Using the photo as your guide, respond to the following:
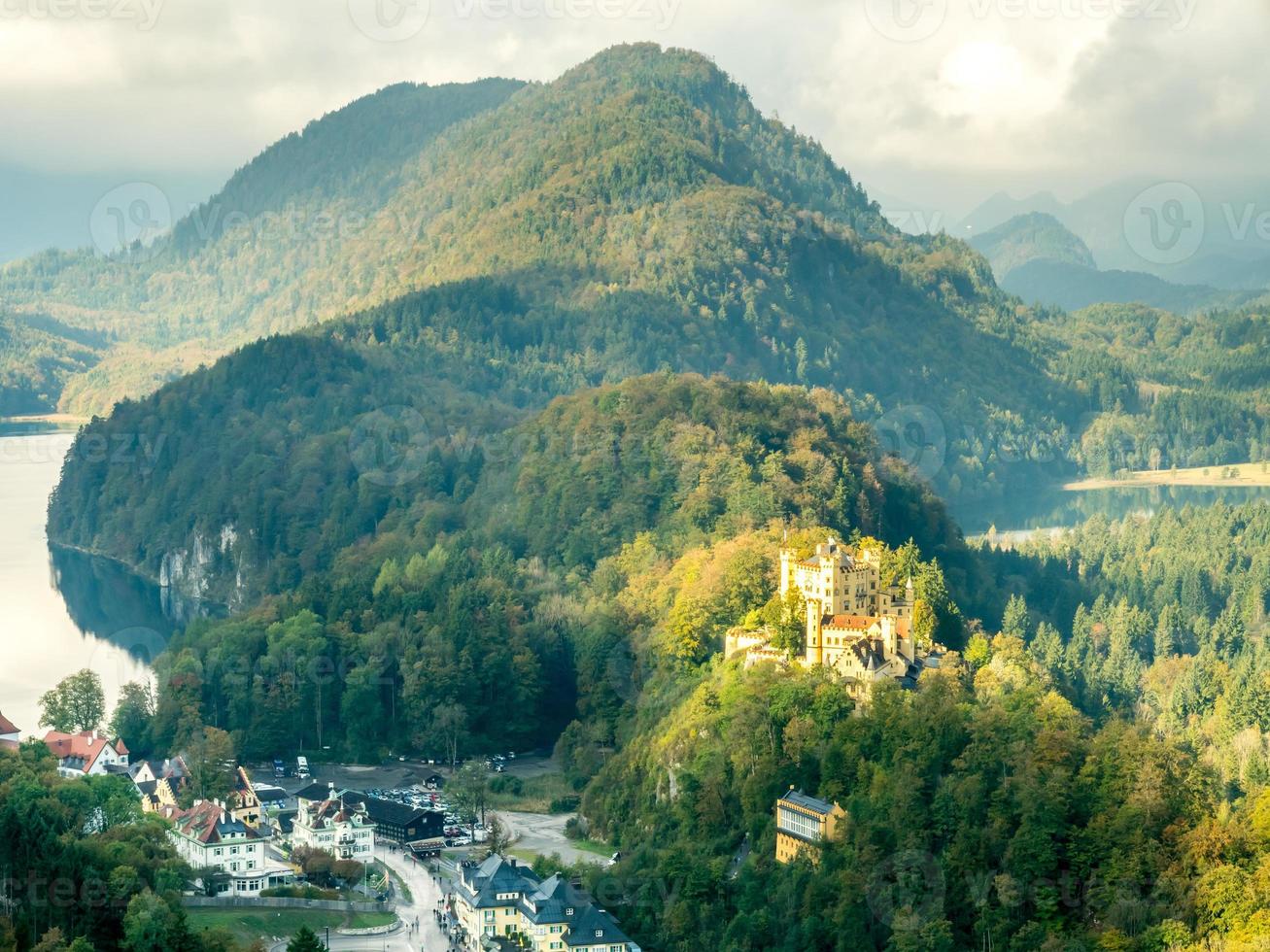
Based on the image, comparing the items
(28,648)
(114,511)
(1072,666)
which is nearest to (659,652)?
(1072,666)

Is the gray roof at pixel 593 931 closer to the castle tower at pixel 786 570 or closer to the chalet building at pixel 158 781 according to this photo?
the chalet building at pixel 158 781

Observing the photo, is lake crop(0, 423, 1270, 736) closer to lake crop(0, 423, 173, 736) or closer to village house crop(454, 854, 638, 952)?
lake crop(0, 423, 173, 736)

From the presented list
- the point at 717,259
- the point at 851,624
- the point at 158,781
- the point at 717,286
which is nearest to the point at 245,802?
the point at 158,781

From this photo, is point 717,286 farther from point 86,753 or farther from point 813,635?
point 86,753

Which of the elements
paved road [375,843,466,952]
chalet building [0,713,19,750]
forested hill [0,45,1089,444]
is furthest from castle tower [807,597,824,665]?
forested hill [0,45,1089,444]

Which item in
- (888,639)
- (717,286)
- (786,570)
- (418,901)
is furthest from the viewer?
(717,286)

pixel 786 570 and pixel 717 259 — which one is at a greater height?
pixel 717 259

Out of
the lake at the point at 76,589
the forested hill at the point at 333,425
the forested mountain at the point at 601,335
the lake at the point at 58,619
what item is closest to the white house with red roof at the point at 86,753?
the lake at the point at 58,619
